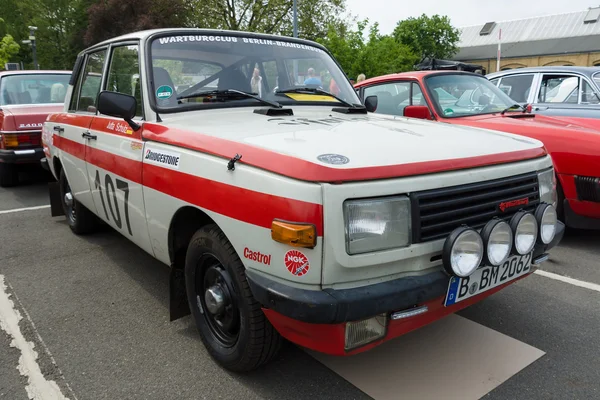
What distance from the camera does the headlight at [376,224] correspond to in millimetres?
1896

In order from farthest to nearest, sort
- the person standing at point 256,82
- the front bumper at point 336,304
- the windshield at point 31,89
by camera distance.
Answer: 1. the windshield at point 31,89
2. the person standing at point 256,82
3. the front bumper at point 336,304

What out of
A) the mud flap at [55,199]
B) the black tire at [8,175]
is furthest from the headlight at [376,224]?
the black tire at [8,175]

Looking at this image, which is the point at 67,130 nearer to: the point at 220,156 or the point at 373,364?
the point at 220,156

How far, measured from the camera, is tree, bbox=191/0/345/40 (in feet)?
89.8

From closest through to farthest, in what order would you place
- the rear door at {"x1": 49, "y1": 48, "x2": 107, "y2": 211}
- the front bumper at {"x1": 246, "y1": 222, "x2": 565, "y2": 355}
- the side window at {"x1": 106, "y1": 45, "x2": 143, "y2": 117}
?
the front bumper at {"x1": 246, "y1": 222, "x2": 565, "y2": 355} → the side window at {"x1": 106, "y1": 45, "x2": 143, "y2": 117} → the rear door at {"x1": 49, "y1": 48, "x2": 107, "y2": 211}

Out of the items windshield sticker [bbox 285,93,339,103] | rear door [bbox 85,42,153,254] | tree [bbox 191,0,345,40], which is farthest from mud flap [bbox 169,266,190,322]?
tree [bbox 191,0,345,40]

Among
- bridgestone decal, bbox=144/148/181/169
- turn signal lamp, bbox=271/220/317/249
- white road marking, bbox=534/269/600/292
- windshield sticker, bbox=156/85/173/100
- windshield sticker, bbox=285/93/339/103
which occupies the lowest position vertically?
white road marking, bbox=534/269/600/292

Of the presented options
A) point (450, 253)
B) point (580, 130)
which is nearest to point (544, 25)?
point (580, 130)

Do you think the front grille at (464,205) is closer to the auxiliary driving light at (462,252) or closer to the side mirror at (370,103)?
the auxiliary driving light at (462,252)

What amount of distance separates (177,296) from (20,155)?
17.8 ft

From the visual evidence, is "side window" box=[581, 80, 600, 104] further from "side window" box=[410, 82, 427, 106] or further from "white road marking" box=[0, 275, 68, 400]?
"white road marking" box=[0, 275, 68, 400]

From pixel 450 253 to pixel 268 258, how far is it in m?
0.80

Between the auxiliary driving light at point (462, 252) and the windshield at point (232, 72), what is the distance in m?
1.75

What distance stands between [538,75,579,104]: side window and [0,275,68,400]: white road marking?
7.02 meters
